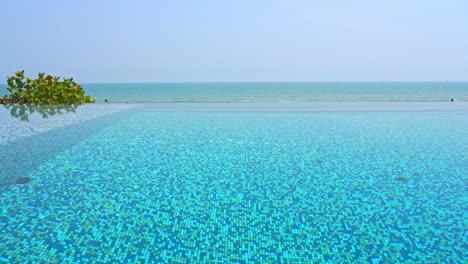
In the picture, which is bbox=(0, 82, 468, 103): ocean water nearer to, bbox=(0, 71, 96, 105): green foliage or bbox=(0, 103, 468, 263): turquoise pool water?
bbox=(0, 71, 96, 105): green foliage

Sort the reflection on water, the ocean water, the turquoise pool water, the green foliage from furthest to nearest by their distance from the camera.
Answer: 1. the ocean water
2. the green foliage
3. the reflection on water
4. the turquoise pool water

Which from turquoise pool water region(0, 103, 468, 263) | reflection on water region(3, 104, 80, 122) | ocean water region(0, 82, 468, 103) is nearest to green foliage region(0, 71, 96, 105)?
reflection on water region(3, 104, 80, 122)

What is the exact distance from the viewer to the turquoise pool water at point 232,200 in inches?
99.8

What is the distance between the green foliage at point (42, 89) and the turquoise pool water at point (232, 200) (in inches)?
256

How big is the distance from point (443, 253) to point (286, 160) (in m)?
2.88

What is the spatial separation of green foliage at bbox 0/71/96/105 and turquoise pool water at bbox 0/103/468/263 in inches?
256

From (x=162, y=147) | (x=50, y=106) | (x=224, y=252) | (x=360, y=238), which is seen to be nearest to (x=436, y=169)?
(x=360, y=238)

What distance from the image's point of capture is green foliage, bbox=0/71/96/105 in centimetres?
1172

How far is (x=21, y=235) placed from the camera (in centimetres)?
269

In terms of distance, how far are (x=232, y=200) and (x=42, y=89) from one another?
12.0 metres

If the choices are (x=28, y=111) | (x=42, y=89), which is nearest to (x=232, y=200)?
(x=28, y=111)

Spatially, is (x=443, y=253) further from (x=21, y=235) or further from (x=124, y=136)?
(x=124, y=136)

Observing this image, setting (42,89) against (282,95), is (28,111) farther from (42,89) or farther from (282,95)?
(282,95)

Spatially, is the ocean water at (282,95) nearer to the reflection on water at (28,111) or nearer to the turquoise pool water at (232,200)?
the reflection on water at (28,111)
